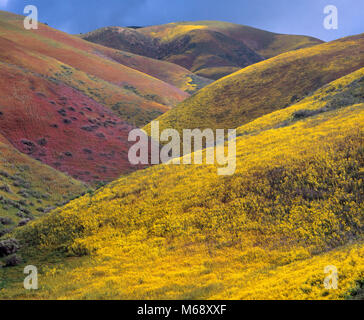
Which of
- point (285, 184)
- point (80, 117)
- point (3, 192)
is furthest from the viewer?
point (80, 117)

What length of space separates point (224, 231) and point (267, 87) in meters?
42.7

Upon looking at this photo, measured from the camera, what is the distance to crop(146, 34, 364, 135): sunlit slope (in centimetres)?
4825

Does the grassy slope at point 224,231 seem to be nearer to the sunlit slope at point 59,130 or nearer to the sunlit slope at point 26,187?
the sunlit slope at point 26,187

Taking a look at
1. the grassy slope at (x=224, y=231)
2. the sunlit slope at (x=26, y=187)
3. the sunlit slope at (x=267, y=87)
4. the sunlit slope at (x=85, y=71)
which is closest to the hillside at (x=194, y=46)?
the sunlit slope at (x=85, y=71)

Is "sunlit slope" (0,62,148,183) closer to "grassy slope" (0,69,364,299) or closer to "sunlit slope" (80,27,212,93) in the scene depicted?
"grassy slope" (0,69,364,299)

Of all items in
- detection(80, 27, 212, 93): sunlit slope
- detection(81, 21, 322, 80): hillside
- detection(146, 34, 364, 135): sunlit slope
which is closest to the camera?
detection(146, 34, 364, 135): sunlit slope

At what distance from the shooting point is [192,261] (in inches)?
484

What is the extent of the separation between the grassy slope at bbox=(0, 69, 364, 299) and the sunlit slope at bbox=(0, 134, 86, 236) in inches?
178

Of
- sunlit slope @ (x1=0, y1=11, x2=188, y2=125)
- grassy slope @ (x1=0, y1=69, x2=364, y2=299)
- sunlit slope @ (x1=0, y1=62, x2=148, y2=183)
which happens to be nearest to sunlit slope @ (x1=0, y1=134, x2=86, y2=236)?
sunlit slope @ (x1=0, y1=62, x2=148, y2=183)
